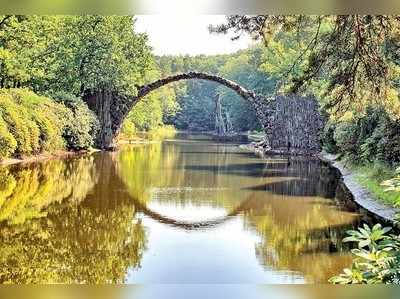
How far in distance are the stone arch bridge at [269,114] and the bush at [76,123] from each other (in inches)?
32.9

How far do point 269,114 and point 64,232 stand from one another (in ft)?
25.2

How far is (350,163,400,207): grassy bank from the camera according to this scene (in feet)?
21.9

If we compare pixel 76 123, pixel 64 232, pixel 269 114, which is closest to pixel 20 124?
pixel 76 123

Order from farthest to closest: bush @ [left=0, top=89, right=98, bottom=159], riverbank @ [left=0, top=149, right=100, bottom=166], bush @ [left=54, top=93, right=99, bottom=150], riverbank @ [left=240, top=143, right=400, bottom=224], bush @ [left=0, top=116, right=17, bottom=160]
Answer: bush @ [left=54, top=93, right=99, bottom=150], riverbank @ [left=0, top=149, right=100, bottom=166], bush @ [left=0, top=89, right=98, bottom=159], bush @ [left=0, top=116, right=17, bottom=160], riverbank @ [left=240, top=143, right=400, bottom=224]

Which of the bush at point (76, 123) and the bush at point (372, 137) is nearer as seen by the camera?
the bush at point (372, 137)

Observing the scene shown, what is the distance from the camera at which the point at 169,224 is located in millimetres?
6801

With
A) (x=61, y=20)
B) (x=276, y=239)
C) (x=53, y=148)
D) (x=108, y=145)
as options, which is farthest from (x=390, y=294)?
(x=108, y=145)


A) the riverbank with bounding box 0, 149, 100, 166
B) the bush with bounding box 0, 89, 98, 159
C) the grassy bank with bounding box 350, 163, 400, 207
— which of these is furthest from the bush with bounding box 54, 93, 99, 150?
the grassy bank with bounding box 350, 163, 400, 207

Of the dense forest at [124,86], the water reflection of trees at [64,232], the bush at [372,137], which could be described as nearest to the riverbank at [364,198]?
the dense forest at [124,86]

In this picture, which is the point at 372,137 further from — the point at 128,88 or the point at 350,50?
the point at 128,88

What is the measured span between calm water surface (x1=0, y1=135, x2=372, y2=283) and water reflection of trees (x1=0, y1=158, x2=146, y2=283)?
0.01 m

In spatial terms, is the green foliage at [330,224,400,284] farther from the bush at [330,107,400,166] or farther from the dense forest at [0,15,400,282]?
the dense forest at [0,15,400,282]

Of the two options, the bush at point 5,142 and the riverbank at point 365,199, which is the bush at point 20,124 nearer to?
the bush at point 5,142

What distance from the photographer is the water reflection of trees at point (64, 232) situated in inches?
190
